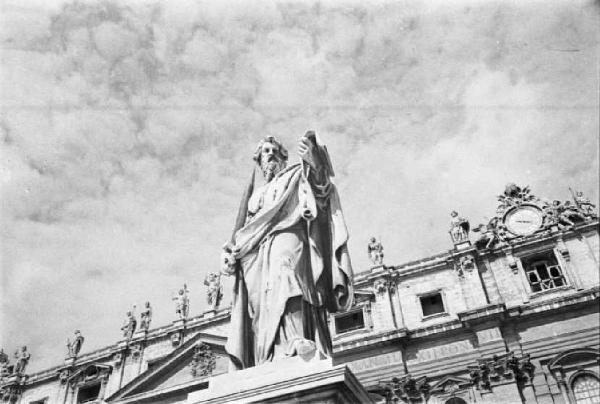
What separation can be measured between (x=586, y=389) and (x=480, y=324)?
3.97m

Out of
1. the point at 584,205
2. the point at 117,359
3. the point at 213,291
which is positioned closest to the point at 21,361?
the point at 117,359

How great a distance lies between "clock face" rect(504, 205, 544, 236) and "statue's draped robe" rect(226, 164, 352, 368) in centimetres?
1965

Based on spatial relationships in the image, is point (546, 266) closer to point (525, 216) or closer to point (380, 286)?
point (525, 216)

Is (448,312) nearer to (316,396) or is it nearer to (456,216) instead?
(456,216)

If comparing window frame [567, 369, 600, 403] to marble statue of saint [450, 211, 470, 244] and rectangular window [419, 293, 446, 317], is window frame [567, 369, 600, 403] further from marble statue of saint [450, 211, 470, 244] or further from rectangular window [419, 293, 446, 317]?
marble statue of saint [450, 211, 470, 244]

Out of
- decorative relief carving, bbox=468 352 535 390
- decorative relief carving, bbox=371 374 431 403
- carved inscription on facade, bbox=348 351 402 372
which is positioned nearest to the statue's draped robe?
decorative relief carving, bbox=468 352 535 390

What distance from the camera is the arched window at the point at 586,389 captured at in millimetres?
17938

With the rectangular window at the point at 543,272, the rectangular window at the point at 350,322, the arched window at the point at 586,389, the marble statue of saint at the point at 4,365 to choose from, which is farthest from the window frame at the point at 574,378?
the marble statue of saint at the point at 4,365

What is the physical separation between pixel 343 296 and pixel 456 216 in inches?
810

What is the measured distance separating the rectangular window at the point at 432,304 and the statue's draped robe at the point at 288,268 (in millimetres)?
18579

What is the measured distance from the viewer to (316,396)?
326 cm

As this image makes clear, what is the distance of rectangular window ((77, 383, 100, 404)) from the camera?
27984mm

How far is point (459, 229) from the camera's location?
23.2m

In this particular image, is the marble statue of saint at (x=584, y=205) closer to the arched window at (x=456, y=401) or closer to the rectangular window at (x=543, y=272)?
the rectangular window at (x=543, y=272)
